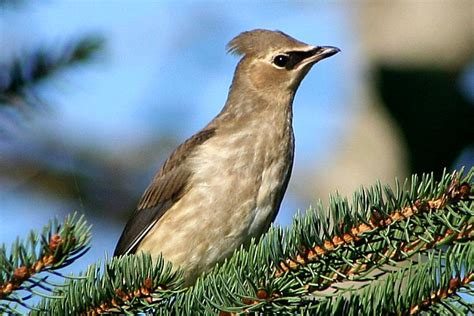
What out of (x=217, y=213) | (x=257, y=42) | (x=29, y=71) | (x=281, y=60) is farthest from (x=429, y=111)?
(x=29, y=71)

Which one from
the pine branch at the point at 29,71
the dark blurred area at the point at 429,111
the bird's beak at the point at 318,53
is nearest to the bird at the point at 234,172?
the bird's beak at the point at 318,53

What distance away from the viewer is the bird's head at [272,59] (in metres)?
6.50

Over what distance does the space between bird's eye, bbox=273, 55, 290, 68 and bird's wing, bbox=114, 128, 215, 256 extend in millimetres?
673

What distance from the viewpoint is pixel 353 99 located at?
42.8 ft

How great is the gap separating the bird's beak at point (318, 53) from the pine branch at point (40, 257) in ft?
10.8

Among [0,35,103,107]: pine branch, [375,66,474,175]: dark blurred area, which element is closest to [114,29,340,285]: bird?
[0,35,103,107]: pine branch

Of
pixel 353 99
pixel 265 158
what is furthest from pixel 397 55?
pixel 265 158

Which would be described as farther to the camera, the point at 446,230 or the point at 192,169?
the point at 192,169

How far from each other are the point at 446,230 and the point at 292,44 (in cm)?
317

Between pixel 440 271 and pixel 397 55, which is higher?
pixel 397 55

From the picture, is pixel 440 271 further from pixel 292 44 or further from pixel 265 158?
pixel 292 44

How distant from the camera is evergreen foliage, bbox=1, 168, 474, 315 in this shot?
3463mm

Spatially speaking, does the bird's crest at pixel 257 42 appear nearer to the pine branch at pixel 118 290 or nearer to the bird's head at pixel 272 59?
the bird's head at pixel 272 59

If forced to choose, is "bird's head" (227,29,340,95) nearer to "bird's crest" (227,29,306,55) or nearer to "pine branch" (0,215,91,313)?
"bird's crest" (227,29,306,55)
